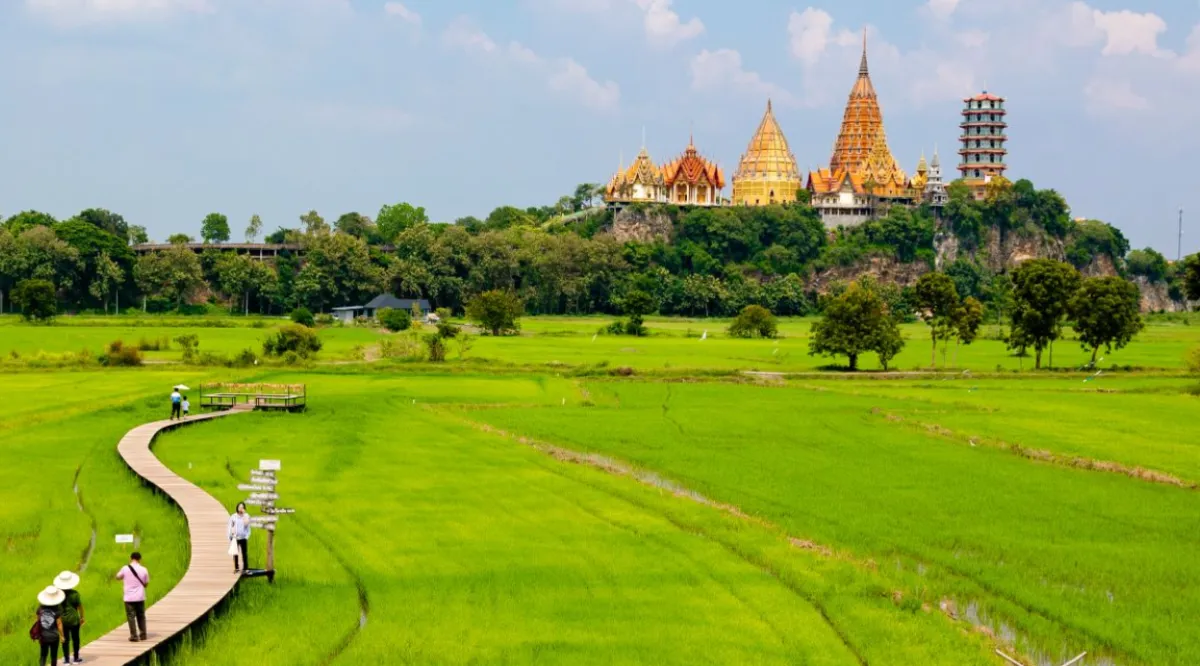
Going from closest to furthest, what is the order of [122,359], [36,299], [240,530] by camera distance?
[240,530], [122,359], [36,299]

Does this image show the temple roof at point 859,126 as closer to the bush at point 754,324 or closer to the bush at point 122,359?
the bush at point 754,324

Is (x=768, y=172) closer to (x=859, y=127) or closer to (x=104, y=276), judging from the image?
(x=859, y=127)

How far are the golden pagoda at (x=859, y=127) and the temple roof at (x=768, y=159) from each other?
725cm

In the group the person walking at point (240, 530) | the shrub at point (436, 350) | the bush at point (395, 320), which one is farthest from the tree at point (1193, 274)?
the bush at point (395, 320)

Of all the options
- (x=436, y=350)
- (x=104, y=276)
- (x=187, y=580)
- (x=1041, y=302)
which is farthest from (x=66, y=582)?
(x=104, y=276)

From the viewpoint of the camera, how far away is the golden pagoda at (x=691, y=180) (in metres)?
164

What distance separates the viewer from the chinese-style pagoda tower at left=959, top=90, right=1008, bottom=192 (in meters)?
177

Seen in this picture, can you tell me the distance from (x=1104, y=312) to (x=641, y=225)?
8398 centimetres

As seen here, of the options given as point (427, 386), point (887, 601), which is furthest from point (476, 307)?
point (887, 601)

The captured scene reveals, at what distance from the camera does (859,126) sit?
17438 cm

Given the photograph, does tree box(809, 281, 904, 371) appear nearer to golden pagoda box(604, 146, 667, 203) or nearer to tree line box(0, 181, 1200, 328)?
tree line box(0, 181, 1200, 328)

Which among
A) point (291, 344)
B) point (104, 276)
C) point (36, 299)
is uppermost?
point (104, 276)

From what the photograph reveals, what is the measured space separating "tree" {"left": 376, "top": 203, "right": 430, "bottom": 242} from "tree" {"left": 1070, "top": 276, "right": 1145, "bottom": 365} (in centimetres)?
9996

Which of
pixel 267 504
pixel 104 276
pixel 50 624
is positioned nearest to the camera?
pixel 50 624
